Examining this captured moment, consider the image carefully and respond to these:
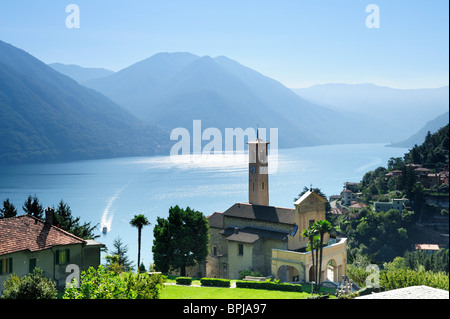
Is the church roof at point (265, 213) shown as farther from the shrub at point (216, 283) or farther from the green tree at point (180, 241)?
the shrub at point (216, 283)

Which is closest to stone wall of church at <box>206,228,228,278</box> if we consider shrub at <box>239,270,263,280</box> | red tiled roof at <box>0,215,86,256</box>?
shrub at <box>239,270,263,280</box>

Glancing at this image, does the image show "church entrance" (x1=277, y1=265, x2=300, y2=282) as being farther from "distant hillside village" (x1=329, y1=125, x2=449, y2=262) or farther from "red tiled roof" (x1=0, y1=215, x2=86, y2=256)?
"distant hillside village" (x1=329, y1=125, x2=449, y2=262)

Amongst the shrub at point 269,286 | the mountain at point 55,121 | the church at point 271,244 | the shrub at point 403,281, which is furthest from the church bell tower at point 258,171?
the mountain at point 55,121

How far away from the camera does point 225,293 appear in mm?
20531

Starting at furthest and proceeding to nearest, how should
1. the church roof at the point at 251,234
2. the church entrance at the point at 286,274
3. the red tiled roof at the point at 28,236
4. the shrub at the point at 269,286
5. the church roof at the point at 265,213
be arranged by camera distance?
the church roof at the point at 265,213, the church roof at the point at 251,234, the church entrance at the point at 286,274, the shrub at the point at 269,286, the red tiled roof at the point at 28,236

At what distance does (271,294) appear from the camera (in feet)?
67.5

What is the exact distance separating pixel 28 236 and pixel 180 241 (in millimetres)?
11654

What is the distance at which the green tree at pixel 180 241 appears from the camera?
29.1 meters

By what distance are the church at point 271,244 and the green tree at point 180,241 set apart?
2.34 metres

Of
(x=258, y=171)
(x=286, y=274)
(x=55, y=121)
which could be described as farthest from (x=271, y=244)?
(x=55, y=121)

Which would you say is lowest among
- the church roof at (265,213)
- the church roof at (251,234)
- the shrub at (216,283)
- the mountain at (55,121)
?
the shrub at (216,283)

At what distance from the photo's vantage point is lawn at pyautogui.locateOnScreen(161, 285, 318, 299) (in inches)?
760

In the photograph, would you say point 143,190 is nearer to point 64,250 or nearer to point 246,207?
point 246,207

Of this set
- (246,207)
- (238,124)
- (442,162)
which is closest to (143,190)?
(442,162)
